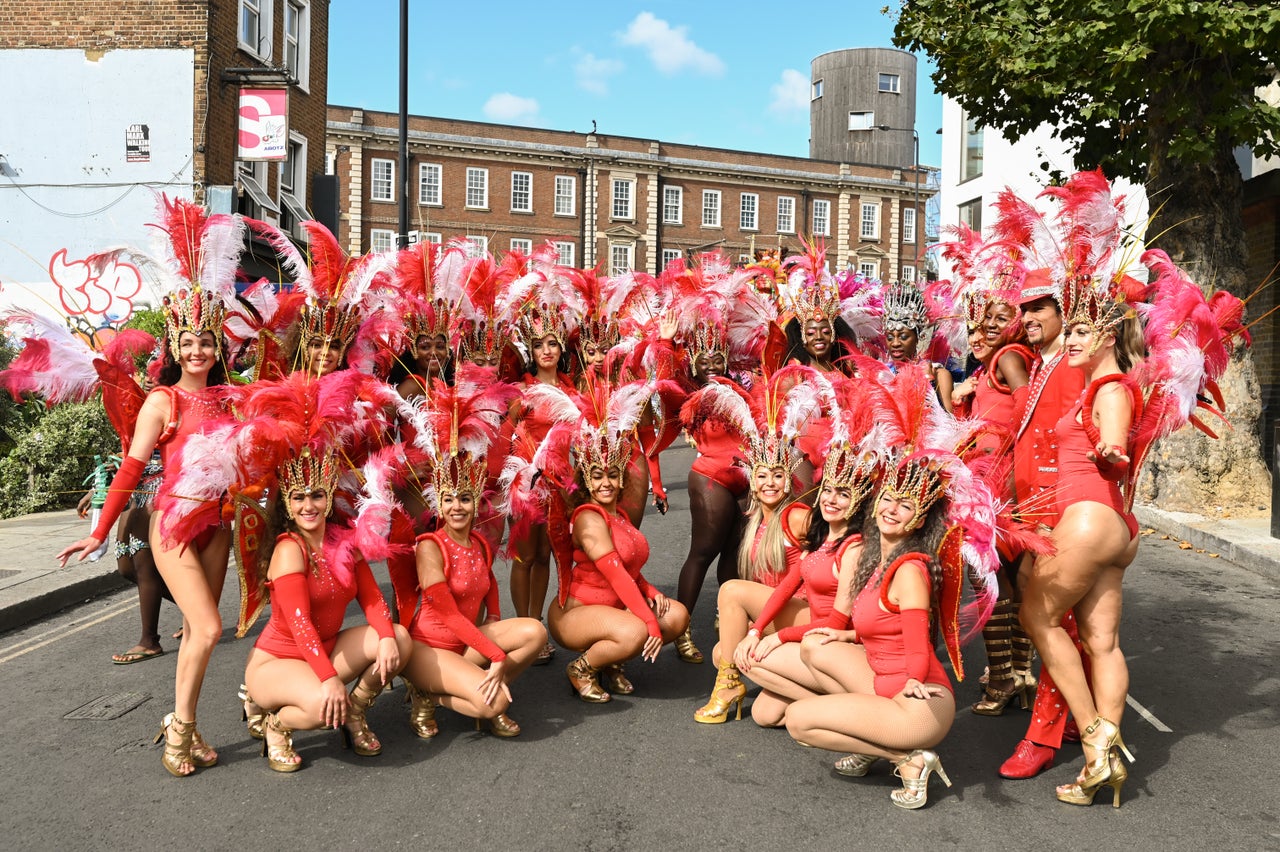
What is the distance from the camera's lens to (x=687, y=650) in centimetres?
576

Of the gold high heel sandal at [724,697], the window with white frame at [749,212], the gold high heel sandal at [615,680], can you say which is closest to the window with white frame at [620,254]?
the window with white frame at [749,212]

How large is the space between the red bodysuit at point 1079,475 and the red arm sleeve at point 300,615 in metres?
2.92

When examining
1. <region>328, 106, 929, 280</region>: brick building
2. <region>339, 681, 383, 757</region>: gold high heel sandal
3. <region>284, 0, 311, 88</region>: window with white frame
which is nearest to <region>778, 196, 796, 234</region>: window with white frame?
<region>328, 106, 929, 280</region>: brick building

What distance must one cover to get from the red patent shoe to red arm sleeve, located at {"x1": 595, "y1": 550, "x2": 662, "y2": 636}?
1.64 meters

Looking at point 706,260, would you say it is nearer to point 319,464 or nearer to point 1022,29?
point 319,464

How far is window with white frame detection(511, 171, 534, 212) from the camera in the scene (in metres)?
48.2

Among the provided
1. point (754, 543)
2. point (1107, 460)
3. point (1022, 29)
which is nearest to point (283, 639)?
point (754, 543)

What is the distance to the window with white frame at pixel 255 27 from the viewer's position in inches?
762

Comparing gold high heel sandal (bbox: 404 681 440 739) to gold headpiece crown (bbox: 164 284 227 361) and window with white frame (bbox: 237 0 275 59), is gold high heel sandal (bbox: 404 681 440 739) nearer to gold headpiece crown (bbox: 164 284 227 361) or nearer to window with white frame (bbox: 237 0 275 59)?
gold headpiece crown (bbox: 164 284 227 361)

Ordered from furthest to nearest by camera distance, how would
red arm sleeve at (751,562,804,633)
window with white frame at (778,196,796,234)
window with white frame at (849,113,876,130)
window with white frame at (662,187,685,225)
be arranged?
window with white frame at (849,113,876,130) → window with white frame at (778,196,796,234) → window with white frame at (662,187,685,225) → red arm sleeve at (751,562,804,633)

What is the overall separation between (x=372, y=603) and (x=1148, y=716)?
3605 millimetres

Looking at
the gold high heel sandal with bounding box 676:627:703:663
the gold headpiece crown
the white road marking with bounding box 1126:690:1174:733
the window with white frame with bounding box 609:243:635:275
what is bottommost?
the white road marking with bounding box 1126:690:1174:733

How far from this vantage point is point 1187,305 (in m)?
4.02

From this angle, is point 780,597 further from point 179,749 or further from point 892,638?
point 179,749
